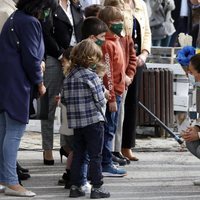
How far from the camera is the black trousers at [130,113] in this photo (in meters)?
9.30

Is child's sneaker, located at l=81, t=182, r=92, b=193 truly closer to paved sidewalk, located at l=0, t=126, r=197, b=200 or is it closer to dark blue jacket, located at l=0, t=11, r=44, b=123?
paved sidewalk, located at l=0, t=126, r=197, b=200

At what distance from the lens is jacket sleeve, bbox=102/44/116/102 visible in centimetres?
803

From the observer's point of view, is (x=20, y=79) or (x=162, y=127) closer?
(x=20, y=79)

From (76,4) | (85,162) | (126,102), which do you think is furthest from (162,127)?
(85,162)

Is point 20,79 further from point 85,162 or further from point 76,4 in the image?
point 76,4

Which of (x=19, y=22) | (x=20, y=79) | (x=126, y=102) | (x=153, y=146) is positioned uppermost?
(x=19, y=22)

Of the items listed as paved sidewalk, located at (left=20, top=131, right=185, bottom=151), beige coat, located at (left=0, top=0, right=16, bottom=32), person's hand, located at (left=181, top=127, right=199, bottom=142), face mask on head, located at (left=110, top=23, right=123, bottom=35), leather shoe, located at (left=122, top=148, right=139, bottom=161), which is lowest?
paved sidewalk, located at (left=20, top=131, right=185, bottom=151)

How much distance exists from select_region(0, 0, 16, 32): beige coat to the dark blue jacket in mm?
483

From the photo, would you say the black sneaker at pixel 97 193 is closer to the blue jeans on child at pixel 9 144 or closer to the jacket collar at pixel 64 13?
the blue jeans on child at pixel 9 144

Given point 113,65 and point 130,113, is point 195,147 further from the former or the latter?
point 130,113

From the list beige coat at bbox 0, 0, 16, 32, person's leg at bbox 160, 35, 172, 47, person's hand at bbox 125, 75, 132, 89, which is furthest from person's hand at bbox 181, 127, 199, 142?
person's leg at bbox 160, 35, 172, 47

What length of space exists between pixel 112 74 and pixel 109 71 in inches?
3.7

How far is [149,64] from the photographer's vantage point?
1157 cm

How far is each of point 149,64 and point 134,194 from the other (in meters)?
4.07
